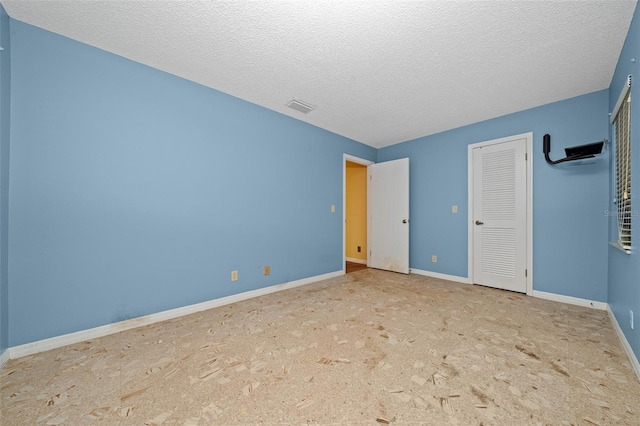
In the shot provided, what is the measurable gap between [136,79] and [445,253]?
187 inches

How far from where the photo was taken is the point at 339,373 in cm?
162

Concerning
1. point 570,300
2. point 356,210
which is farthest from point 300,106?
point 570,300

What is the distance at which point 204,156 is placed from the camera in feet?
9.11

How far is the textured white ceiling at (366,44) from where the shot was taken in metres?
1.75

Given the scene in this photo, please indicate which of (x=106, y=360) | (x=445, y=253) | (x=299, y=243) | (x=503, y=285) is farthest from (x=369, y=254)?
(x=106, y=360)

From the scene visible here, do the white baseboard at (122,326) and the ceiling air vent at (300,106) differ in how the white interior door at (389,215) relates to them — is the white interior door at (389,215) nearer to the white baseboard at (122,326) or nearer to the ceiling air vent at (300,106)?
→ the ceiling air vent at (300,106)

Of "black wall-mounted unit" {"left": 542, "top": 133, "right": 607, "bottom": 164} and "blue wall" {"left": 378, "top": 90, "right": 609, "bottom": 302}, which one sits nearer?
"black wall-mounted unit" {"left": 542, "top": 133, "right": 607, "bottom": 164}

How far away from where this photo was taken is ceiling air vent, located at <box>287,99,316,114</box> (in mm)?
3176

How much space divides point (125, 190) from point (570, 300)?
511 cm

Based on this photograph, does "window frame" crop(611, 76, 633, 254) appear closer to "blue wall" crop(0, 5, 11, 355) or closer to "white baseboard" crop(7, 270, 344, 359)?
"white baseboard" crop(7, 270, 344, 359)

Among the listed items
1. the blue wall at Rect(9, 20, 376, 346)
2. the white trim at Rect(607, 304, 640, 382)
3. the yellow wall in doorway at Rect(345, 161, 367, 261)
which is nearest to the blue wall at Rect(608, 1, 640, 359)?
the white trim at Rect(607, 304, 640, 382)

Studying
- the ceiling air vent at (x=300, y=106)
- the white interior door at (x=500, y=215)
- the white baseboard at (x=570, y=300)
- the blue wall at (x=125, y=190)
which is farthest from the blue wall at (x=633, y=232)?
the blue wall at (x=125, y=190)

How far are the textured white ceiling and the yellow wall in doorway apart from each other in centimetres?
256

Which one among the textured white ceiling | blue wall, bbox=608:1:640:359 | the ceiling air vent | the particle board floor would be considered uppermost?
the textured white ceiling
